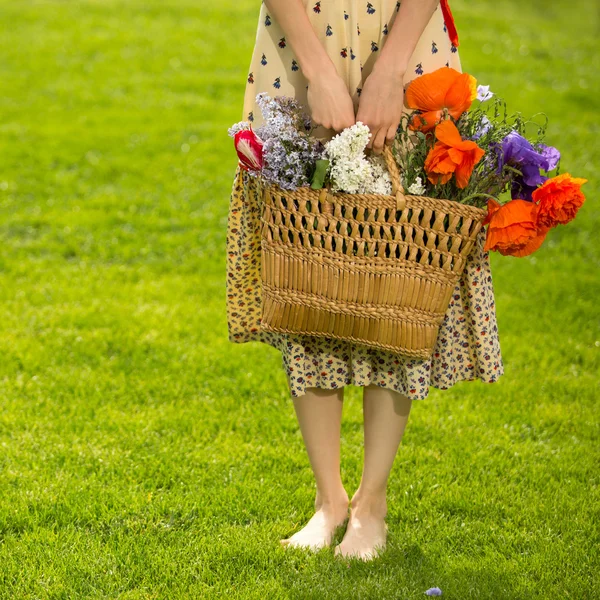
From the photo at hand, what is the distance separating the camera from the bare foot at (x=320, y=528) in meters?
2.47

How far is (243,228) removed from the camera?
→ 2461 millimetres

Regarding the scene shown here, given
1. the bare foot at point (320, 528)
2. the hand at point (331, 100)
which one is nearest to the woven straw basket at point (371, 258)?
the hand at point (331, 100)

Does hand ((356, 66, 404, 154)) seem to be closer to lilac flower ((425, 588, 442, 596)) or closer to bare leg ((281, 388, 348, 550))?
bare leg ((281, 388, 348, 550))

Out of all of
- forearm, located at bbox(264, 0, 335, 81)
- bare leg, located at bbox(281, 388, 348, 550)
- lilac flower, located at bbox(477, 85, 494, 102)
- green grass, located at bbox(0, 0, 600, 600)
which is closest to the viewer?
forearm, located at bbox(264, 0, 335, 81)

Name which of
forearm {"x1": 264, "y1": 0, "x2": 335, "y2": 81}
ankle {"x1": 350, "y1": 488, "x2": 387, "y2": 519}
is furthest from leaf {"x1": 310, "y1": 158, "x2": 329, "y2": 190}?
ankle {"x1": 350, "y1": 488, "x2": 387, "y2": 519}

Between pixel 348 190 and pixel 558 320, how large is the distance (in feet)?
8.01

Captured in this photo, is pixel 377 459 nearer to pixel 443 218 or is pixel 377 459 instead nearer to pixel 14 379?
pixel 443 218

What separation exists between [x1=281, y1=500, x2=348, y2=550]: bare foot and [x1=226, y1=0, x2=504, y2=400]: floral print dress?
0.41 m

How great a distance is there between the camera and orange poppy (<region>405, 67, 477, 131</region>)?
2.07 metres

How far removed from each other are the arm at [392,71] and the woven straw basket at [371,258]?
0.31 feet

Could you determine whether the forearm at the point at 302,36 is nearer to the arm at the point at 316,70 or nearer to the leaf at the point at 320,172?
the arm at the point at 316,70

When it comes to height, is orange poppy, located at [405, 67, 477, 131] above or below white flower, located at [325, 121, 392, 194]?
above

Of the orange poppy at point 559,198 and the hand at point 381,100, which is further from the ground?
the hand at point 381,100

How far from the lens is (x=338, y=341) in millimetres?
2385
